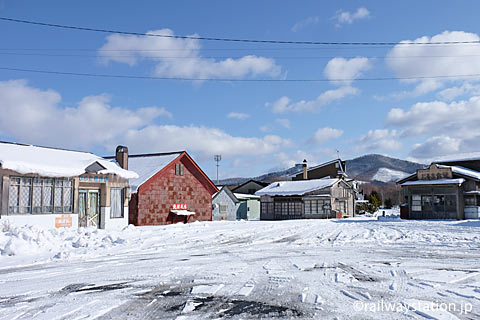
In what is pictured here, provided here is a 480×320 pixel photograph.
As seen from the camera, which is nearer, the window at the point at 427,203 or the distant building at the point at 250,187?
the window at the point at 427,203

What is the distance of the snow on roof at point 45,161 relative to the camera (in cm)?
1811

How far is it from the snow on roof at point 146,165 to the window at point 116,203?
9.10 ft

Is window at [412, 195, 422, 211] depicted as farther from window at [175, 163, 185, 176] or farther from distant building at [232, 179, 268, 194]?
distant building at [232, 179, 268, 194]

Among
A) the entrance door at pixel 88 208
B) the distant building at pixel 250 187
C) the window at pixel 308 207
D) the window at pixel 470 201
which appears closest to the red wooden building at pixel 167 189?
the entrance door at pixel 88 208

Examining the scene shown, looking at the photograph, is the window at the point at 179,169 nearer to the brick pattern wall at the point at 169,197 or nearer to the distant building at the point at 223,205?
the brick pattern wall at the point at 169,197

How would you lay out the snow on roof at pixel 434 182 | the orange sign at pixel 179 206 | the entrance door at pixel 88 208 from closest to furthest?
1. the entrance door at pixel 88 208
2. the orange sign at pixel 179 206
3. the snow on roof at pixel 434 182

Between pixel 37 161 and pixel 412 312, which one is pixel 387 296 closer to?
pixel 412 312

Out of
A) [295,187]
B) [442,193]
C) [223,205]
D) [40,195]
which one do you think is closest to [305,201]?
[295,187]

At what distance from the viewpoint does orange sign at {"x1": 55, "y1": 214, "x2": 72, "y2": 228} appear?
19.6 meters

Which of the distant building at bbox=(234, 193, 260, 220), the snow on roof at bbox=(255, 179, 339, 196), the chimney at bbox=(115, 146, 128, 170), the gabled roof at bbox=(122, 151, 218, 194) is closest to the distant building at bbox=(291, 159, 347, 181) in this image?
the distant building at bbox=(234, 193, 260, 220)

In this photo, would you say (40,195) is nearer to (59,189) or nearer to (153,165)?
(59,189)

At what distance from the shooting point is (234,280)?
8508mm

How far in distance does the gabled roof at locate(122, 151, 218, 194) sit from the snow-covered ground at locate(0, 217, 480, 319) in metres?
12.2

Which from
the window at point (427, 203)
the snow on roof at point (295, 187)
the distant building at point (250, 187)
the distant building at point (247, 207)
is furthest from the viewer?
the distant building at point (250, 187)
